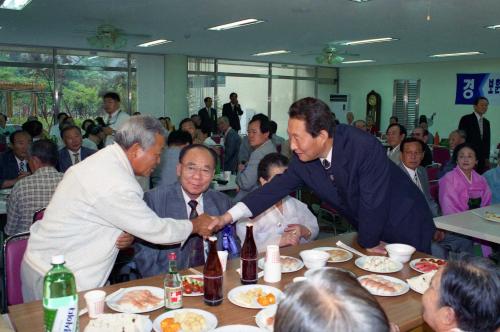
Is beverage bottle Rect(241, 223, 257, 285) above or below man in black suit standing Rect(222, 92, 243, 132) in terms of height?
below

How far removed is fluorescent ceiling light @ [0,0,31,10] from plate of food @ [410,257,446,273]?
240 inches

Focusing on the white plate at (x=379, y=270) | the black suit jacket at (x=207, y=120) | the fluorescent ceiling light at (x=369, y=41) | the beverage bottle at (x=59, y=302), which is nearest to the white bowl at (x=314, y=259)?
the white plate at (x=379, y=270)

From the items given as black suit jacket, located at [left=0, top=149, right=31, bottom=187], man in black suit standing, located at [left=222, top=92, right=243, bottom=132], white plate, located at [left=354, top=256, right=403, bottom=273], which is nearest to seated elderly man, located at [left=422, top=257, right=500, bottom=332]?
white plate, located at [left=354, top=256, right=403, bottom=273]

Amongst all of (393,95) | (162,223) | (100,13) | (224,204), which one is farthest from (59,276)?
(393,95)

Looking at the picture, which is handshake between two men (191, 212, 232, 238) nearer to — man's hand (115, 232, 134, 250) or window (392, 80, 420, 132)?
man's hand (115, 232, 134, 250)

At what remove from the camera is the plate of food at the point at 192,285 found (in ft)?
6.22

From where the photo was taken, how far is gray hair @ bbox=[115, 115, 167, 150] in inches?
82.9

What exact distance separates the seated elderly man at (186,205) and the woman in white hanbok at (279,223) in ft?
1.10

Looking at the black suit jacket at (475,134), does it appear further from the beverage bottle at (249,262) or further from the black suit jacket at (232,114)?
the beverage bottle at (249,262)

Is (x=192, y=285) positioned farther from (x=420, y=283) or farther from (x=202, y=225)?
(x=420, y=283)

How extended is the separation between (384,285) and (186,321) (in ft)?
2.85

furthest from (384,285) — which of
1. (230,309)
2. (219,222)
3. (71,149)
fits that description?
(71,149)

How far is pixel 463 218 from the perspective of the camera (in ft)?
11.9

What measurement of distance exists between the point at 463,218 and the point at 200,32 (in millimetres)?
6432
